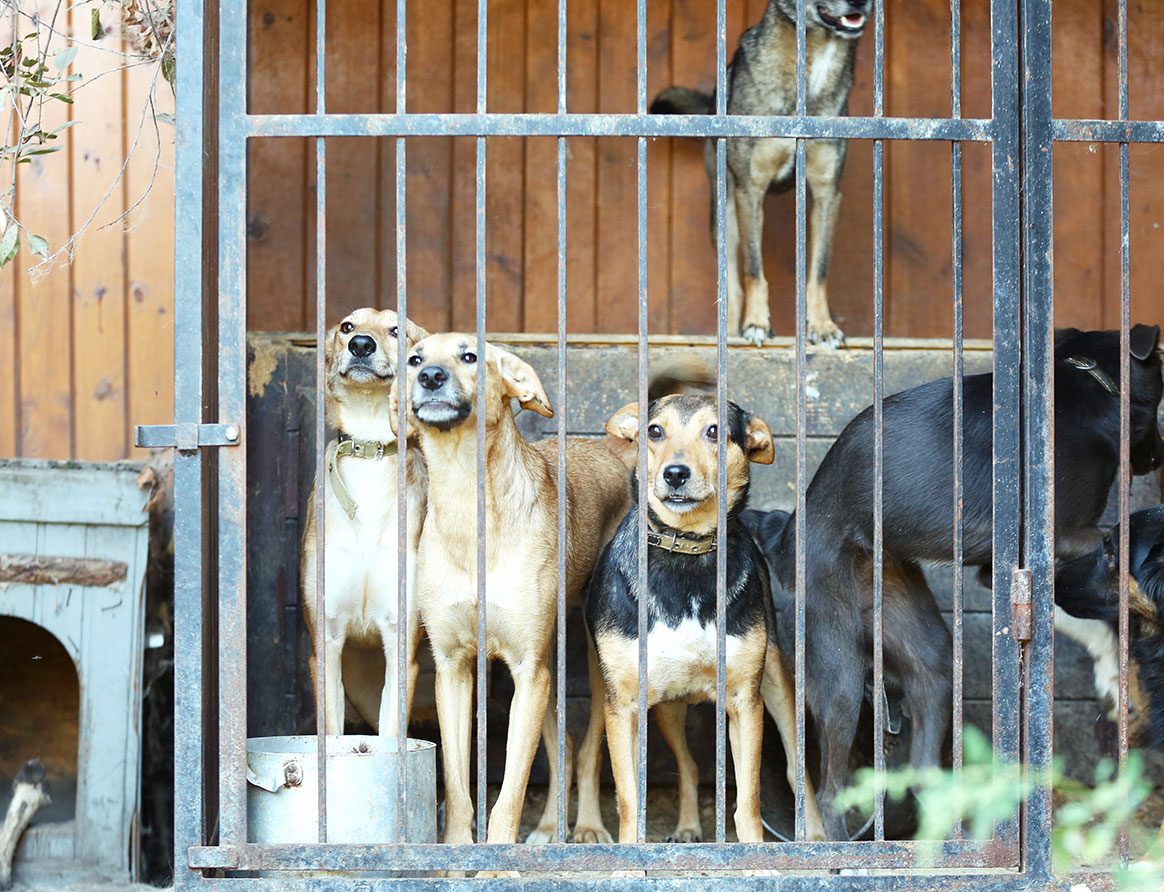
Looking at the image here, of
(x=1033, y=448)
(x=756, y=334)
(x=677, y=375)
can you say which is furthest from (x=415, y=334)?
(x=1033, y=448)

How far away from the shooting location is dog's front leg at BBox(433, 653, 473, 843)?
3838 millimetres

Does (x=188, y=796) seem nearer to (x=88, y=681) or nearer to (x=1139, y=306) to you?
(x=88, y=681)

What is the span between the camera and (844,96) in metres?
5.62

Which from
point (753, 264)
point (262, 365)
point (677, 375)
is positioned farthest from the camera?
point (753, 264)

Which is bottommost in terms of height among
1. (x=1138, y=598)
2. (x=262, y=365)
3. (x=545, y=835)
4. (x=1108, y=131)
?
(x=545, y=835)

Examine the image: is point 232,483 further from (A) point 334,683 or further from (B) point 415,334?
(B) point 415,334

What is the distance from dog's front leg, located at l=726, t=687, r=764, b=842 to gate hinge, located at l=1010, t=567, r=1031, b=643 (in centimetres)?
96

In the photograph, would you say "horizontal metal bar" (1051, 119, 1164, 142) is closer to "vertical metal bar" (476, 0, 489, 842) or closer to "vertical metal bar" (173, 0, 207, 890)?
"vertical metal bar" (476, 0, 489, 842)

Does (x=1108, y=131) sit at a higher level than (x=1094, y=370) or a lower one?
higher

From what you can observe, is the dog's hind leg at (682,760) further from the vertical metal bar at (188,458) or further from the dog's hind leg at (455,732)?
the vertical metal bar at (188,458)

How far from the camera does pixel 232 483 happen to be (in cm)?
318

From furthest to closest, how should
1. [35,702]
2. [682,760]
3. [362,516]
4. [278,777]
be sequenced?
[35,702]
[682,760]
[362,516]
[278,777]

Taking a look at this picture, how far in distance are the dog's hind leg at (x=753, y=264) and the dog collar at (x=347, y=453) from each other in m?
1.83

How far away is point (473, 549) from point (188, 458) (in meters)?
A: 1.10
